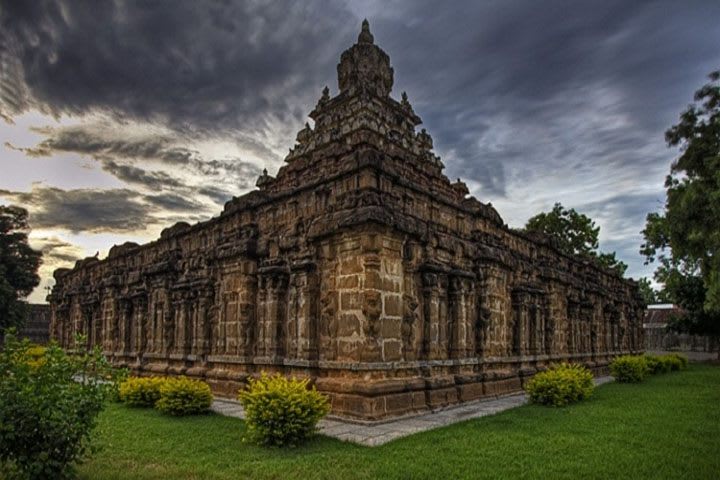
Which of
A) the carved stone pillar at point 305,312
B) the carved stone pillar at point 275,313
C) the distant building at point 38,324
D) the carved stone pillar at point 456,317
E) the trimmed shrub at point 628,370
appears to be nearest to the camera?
the carved stone pillar at point 305,312

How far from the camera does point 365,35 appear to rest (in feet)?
64.1

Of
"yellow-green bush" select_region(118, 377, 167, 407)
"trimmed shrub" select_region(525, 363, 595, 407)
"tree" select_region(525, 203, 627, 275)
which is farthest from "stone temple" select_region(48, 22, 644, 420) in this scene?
"tree" select_region(525, 203, 627, 275)

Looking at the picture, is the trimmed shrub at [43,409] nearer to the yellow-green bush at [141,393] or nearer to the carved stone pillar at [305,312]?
the carved stone pillar at [305,312]

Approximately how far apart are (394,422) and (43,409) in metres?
5.97

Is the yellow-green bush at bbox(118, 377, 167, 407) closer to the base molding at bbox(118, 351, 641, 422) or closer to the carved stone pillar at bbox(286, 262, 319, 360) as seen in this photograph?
the base molding at bbox(118, 351, 641, 422)

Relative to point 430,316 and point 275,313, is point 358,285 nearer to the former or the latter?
point 430,316

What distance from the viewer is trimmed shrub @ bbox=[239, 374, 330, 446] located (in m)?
7.95

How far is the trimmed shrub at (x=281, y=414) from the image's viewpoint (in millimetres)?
7949

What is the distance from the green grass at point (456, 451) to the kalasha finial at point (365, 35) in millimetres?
14649

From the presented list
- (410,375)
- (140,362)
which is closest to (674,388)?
(410,375)

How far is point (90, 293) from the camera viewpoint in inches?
931

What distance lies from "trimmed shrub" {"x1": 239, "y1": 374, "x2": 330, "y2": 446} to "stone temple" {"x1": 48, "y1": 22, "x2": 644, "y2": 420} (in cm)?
149

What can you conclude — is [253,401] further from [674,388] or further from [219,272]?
[674,388]

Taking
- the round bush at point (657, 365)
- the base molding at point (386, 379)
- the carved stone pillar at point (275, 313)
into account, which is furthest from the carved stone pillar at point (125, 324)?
the round bush at point (657, 365)
